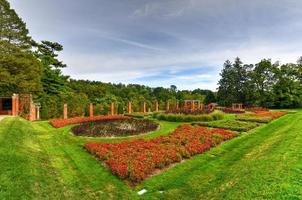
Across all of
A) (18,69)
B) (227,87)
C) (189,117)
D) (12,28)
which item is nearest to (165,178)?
(189,117)

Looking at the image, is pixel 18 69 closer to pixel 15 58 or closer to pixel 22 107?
pixel 15 58

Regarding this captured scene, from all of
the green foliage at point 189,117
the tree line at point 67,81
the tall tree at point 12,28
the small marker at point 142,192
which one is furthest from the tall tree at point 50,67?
the small marker at point 142,192

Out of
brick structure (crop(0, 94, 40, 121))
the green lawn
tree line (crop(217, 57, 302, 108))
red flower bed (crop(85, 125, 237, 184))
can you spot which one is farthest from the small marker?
tree line (crop(217, 57, 302, 108))

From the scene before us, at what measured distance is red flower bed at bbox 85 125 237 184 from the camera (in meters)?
7.19

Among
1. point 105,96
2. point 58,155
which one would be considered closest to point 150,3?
point 58,155

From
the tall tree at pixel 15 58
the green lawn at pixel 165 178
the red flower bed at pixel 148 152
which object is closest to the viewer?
the green lawn at pixel 165 178

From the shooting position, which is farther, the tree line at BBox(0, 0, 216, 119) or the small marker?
the tree line at BBox(0, 0, 216, 119)

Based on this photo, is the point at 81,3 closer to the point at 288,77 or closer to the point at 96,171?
the point at 96,171

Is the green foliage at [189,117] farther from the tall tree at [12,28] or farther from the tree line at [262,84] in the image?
the tree line at [262,84]

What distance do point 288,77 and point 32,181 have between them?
1553 inches

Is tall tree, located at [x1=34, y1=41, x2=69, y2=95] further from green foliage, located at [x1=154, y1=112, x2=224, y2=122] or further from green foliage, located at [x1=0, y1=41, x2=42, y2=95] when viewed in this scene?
green foliage, located at [x1=154, y1=112, x2=224, y2=122]

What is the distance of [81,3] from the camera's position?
1597 cm

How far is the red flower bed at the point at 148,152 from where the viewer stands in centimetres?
719

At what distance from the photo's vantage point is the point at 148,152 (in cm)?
893
